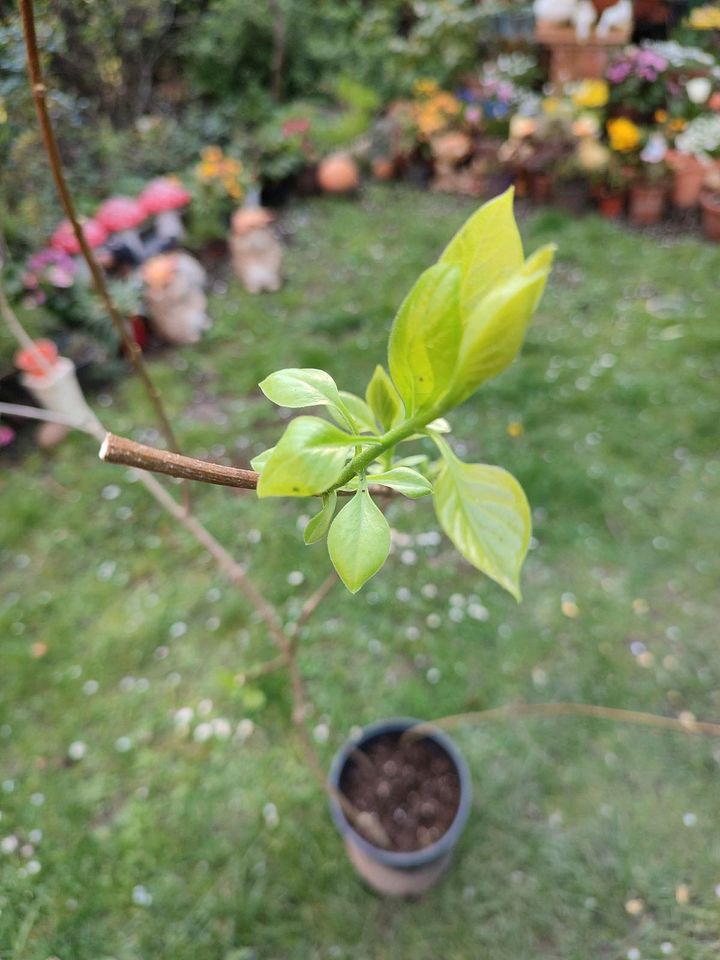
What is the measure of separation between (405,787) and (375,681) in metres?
0.48

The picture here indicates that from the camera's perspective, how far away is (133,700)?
2.14m

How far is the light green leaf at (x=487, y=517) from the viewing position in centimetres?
50

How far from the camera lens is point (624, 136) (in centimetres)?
428

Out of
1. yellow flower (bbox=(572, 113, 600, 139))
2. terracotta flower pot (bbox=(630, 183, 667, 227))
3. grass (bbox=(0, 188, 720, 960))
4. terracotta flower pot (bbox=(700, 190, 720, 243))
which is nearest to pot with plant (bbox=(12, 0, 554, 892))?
grass (bbox=(0, 188, 720, 960))

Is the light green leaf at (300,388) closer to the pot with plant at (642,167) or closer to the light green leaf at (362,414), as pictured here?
the light green leaf at (362,414)

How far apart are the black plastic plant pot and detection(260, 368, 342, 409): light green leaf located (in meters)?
1.31

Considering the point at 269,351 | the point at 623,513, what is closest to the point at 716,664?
the point at 623,513

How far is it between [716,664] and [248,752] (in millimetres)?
1561

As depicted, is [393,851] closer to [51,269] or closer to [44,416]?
[44,416]

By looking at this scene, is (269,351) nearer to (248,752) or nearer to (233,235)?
(233,235)

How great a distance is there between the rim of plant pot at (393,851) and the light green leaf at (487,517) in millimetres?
1244

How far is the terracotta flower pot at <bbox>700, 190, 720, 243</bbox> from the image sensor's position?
4003mm

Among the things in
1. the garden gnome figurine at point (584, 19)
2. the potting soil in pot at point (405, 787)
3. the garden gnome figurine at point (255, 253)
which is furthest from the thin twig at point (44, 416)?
the garden gnome figurine at point (584, 19)

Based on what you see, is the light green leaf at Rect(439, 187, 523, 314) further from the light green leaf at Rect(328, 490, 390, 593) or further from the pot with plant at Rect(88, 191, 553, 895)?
the light green leaf at Rect(328, 490, 390, 593)
